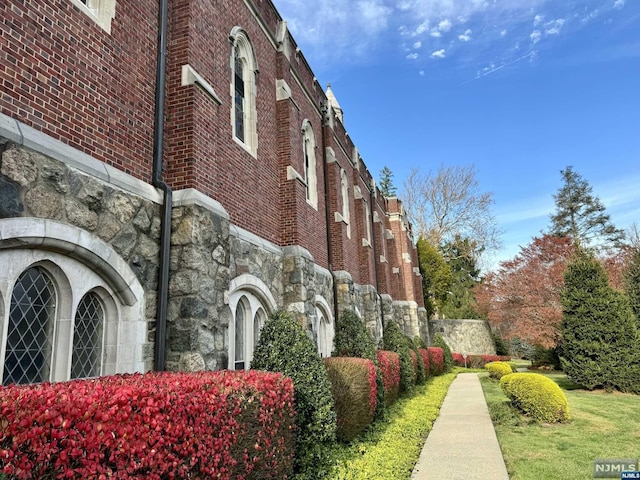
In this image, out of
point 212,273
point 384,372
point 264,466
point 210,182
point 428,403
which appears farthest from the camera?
point 428,403

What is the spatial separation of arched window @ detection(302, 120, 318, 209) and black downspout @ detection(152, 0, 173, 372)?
6.52 meters

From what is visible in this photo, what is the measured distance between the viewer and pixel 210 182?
21.0ft

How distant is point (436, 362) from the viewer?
19469 millimetres

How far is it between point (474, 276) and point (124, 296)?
4152 centimetres

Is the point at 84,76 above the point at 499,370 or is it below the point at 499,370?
above

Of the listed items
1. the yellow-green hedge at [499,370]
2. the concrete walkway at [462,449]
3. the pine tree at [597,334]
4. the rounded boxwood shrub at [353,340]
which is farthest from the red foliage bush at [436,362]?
the rounded boxwood shrub at [353,340]

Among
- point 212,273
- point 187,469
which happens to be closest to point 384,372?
point 212,273

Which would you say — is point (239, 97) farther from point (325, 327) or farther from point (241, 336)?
point (325, 327)

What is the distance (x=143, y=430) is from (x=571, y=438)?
7.39 m

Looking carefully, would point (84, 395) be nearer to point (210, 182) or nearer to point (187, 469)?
point (187, 469)

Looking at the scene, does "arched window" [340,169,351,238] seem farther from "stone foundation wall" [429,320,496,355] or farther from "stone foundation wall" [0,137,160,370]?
"stone foundation wall" [429,320,496,355]

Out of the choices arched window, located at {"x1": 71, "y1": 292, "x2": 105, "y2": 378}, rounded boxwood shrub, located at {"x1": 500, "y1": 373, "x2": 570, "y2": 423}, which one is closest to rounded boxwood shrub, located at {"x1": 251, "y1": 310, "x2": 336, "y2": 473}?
arched window, located at {"x1": 71, "y1": 292, "x2": 105, "y2": 378}

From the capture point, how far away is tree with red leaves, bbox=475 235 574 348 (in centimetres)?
1930

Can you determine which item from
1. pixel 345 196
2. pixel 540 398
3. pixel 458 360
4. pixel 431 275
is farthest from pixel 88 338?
pixel 431 275
